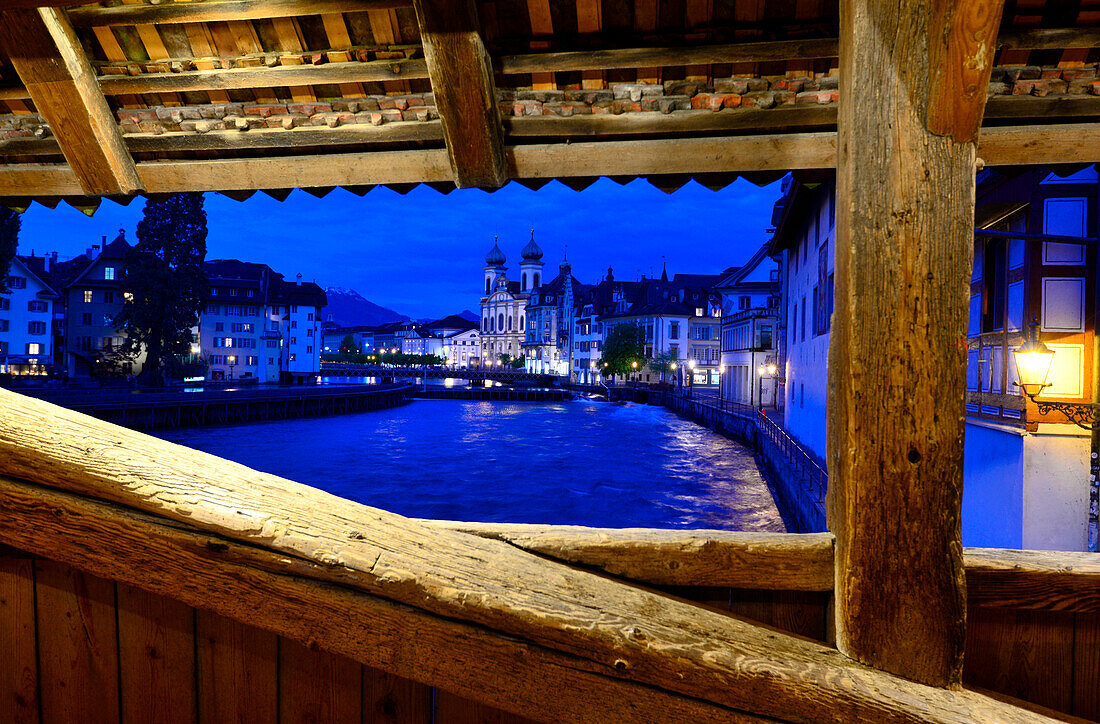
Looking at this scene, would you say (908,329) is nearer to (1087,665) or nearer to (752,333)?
(1087,665)

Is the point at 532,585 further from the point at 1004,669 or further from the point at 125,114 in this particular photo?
the point at 125,114

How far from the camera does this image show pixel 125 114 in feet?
10.4

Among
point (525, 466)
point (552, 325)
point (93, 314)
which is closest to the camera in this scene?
point (525, 466)

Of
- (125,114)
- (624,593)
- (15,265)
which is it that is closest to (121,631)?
(624,593)

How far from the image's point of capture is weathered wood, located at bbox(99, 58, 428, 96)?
281cm

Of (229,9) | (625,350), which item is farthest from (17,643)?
(625,350)

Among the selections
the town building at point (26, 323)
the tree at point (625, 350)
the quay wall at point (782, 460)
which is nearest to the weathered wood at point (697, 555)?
the quay wall at point (782, 460)

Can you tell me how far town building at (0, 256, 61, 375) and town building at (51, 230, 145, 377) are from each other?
172 centimetres

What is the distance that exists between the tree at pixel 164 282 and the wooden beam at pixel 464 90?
43251 millimetres

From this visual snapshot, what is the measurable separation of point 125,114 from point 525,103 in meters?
2.21

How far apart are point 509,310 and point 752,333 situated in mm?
73161

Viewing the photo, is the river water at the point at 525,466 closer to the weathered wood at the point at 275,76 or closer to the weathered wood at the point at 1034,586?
the weathered wood at the point at 1034,586

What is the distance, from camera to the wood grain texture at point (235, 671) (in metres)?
1.65

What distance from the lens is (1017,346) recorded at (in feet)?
27.0
